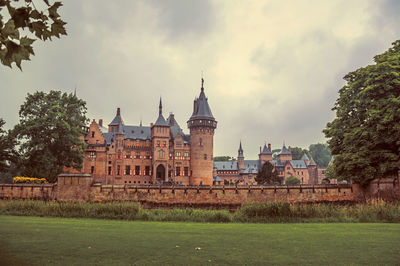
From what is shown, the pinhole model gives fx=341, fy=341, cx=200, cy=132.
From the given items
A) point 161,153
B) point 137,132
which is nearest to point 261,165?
point 161,153

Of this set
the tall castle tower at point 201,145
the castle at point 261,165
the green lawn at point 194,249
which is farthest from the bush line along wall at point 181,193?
the castle at point 261,165

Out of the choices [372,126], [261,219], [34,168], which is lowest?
[261,219]

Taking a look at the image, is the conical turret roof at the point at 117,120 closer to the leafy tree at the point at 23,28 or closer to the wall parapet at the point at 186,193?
the wall parapet at the point at 186,193

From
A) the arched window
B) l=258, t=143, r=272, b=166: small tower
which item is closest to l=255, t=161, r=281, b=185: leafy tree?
the arched window

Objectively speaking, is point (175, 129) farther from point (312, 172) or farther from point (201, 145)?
point (312, 172)

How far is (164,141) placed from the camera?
58.6 meters

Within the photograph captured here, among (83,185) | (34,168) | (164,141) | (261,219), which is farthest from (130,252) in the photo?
(164,141)

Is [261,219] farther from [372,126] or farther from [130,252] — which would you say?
[372,126]

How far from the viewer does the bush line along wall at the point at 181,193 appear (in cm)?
2431

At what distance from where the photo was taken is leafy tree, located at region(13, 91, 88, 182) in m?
33.0

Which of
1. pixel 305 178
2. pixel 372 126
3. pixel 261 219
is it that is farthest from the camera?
pixel 305 178

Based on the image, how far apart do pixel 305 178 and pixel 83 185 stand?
266 ft

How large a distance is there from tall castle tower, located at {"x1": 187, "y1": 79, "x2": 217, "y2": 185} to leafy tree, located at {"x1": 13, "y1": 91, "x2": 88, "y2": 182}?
2440 centimetres

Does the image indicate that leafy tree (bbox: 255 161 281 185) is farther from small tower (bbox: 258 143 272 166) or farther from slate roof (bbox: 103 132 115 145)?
small tower (bbox: 258 143 272 166)
